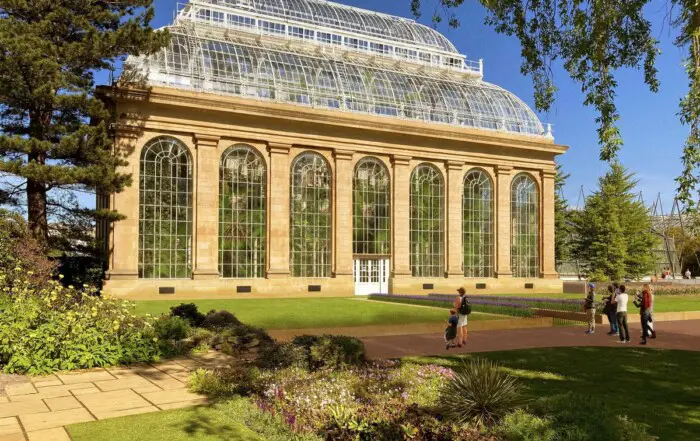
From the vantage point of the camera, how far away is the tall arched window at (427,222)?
4134 cm

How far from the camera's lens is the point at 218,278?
34406mm

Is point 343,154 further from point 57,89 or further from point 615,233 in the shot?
point 615,233

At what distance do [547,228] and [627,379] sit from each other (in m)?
34.3

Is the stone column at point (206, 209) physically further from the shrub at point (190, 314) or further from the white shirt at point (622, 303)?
the white shirt at point (622, 303)

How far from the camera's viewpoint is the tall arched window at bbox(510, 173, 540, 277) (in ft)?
147

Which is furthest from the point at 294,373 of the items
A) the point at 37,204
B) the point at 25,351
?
the point at 37,204

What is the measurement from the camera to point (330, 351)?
12289 mm

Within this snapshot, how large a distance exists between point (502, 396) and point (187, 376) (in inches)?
289

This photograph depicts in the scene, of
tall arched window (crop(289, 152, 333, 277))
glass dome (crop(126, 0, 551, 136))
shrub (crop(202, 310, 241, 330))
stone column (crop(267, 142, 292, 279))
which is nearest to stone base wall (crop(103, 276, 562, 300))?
stone column (crop(267, 142, 292, 279))

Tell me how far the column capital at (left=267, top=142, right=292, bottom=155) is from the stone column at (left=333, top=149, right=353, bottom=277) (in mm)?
3435

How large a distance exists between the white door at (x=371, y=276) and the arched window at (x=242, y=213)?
694cm

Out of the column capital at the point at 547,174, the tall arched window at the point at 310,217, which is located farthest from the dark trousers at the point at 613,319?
the column capital at the point at 547,174

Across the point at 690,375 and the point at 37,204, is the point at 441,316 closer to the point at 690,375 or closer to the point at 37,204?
the point at 690,375

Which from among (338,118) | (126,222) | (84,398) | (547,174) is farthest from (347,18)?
(84,398)
